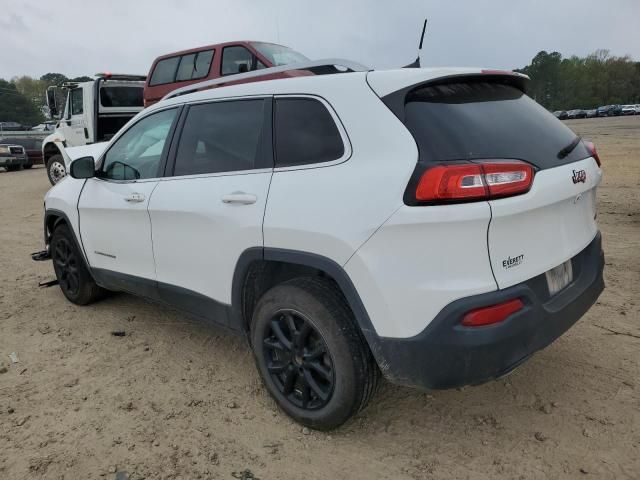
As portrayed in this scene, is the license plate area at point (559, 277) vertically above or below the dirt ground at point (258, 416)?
above

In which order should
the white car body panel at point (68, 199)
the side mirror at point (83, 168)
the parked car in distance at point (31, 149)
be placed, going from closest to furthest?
1. the side mirror at point (83, 168)
2. the white car body panel at point (68, 199)
3. the parked car in distance at point (31, 149)

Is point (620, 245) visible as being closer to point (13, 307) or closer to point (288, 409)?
point (288, 409)

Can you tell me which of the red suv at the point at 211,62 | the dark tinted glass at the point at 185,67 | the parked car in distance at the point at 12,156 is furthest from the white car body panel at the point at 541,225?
the parked car in distance at the point at 12,156

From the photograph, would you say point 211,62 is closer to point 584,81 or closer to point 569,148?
point 569,148

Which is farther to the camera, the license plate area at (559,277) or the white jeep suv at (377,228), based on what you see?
the license plate area at (559,277)

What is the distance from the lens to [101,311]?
4.47m

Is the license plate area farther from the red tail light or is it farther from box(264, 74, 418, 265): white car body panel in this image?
box(264, 74, 418, 265): white car body panel

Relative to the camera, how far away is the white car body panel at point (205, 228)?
2.68 metres

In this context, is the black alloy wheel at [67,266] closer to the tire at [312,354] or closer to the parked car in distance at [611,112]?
the tire at [312,354]

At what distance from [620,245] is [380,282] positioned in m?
4.52

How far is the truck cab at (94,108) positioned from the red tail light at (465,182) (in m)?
11.0

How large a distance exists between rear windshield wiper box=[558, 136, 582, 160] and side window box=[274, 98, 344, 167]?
1.06 m

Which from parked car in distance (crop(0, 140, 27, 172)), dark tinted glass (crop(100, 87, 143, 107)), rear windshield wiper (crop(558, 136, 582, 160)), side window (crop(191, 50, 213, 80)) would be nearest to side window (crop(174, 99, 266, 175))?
rear windshield wiper (crop(558, 136, 582, 160))

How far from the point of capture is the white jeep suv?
2.07m
